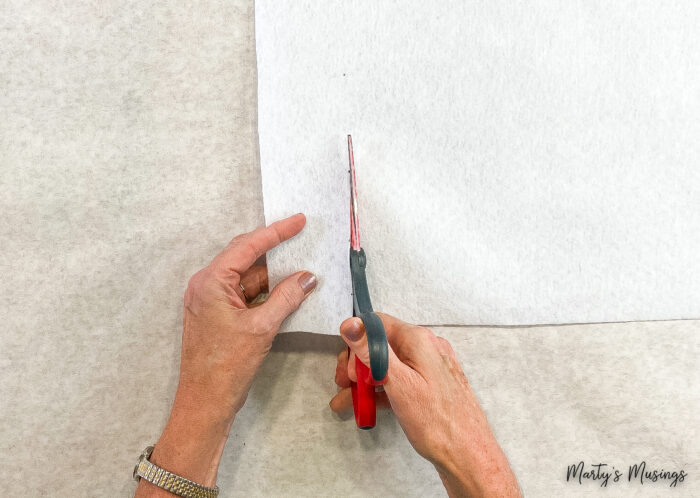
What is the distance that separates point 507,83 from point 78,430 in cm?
58

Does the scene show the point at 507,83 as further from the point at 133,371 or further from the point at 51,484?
the point at 51,484

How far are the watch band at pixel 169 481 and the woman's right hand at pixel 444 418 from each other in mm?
184

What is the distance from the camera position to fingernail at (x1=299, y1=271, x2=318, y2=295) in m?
0.47

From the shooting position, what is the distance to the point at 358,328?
36 centimetres

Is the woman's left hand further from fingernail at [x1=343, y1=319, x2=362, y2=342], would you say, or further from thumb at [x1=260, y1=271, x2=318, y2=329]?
fingernail at [x1=343, y1=319, x2=362, y2=342]

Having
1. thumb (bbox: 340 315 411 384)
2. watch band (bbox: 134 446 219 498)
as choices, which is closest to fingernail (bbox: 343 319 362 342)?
thumb (bbox: 340 315 411 384)

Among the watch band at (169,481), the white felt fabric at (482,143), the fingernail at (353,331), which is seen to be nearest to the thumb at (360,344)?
the fingernail at (353,331)

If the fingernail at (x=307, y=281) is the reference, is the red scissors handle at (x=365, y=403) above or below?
below

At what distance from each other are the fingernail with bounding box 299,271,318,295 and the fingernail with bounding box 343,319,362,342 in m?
0.12

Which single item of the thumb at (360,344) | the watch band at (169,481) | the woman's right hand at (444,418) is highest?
the thumb at (360,344)

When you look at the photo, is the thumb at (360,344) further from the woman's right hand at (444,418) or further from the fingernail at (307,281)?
the fingernail at (307,281)

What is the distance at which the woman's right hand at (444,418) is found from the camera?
412 mm

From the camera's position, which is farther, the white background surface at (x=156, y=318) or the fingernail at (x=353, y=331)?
the white background surface at (x=156, y=318)

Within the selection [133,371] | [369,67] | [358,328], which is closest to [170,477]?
[133,371]
